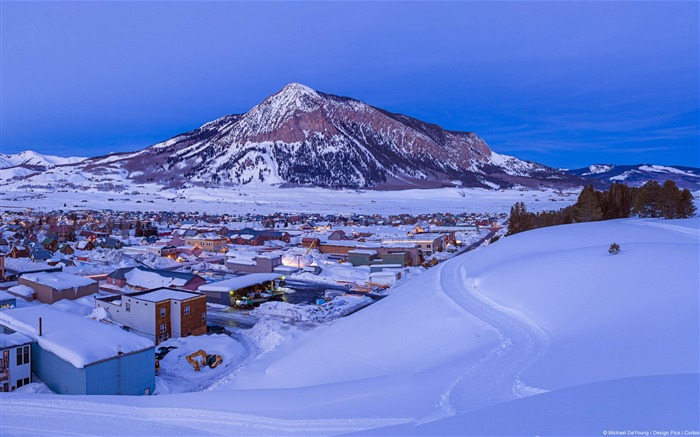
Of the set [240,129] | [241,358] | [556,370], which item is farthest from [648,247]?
[240,129]

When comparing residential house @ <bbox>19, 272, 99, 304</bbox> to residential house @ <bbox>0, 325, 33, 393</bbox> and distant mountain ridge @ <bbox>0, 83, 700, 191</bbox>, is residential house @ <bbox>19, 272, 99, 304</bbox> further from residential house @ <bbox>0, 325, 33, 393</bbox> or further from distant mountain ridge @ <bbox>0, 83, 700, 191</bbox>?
distant mountain ridge @ <bbox>0, 83, 700, 191</bbox>

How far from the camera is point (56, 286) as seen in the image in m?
18.6

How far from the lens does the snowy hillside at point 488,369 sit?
4598 mm

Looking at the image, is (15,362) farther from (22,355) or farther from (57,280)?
(57,280)

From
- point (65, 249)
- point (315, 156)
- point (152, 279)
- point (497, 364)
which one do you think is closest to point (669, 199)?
point (497, 364)

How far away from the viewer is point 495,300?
35.0 feet

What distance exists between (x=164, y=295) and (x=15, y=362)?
19.5 feet

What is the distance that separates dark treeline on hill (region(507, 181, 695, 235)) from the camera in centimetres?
2016

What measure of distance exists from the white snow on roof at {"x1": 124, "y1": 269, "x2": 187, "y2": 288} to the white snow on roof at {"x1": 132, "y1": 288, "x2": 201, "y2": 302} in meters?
4.27

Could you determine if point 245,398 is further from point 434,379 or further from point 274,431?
point 434,379

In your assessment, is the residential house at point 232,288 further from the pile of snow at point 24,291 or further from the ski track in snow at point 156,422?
the ski track in snow at point 156,422

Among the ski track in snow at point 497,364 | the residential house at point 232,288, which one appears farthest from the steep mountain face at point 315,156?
the ski track in snow at point 497,364

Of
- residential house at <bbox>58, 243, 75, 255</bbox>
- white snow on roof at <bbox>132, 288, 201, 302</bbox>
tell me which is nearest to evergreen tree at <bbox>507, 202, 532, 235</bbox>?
white snow on roof at <bbox>132, 288, 201, 302</bbox>

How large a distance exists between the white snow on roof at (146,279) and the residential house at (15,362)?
1034 centimetres
